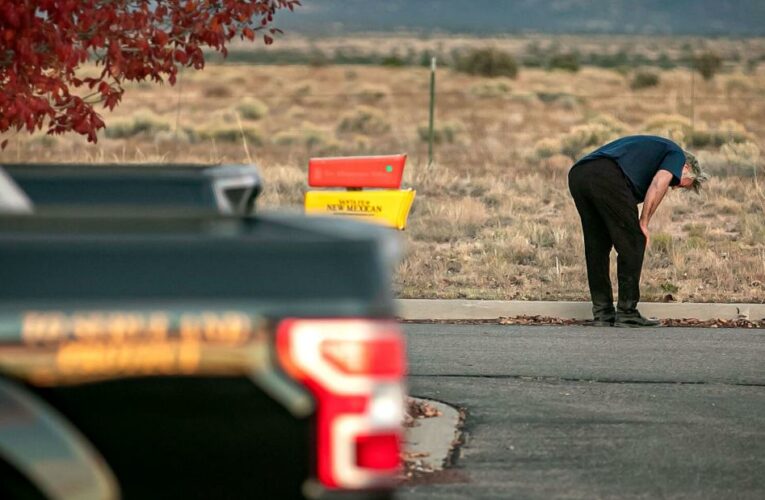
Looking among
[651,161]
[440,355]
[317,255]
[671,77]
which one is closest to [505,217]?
[651,161]

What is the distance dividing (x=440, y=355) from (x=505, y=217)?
30.7 ft

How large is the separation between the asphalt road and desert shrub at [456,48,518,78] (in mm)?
52400

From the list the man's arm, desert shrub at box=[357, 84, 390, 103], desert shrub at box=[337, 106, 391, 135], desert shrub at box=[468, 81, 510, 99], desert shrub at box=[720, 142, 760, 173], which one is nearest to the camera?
the man's arm

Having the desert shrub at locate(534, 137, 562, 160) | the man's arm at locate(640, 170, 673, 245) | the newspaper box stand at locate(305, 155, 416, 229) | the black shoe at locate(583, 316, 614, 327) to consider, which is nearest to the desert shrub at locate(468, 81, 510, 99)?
the desert shrub at locate(534, 137, 562, 160)

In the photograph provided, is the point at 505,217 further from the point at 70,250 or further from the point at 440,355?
the point at 70,250

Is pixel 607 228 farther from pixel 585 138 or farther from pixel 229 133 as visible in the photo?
pixel 229 133

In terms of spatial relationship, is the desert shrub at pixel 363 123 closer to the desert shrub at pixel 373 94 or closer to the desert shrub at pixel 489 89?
the desert shrub at pixel 373 94

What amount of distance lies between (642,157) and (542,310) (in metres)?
1.60


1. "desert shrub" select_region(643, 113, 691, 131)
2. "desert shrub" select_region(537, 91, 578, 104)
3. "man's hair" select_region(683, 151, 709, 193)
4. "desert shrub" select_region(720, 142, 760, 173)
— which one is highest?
"man's hair" select_region(683, 151, 709, 193)

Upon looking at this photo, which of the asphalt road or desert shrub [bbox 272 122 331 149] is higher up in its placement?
the asphalt road

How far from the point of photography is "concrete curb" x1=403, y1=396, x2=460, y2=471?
24.1ft

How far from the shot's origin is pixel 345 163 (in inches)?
397

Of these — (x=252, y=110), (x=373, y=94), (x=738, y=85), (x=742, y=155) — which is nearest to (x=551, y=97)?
(x=373, y=94)

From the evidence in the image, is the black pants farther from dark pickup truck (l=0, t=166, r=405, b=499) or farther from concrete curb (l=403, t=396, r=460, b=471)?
dark pickup truck (l=0, t=166, r=405, b=499)
